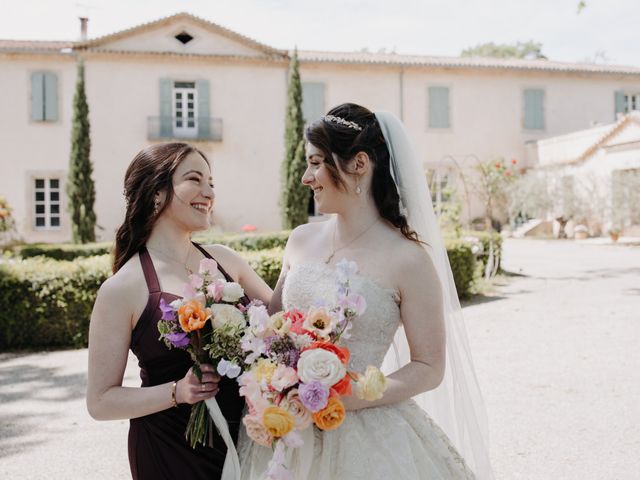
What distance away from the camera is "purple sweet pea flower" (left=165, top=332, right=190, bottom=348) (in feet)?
5.57

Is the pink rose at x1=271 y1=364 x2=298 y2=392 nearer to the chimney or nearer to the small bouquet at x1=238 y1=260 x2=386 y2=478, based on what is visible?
the small bouquet at x1=238 y1=260 x2=386 y2=478

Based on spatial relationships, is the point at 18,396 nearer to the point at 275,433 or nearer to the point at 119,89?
the point at 275,433

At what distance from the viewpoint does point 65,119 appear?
22094 millimetres

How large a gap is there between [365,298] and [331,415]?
453mm

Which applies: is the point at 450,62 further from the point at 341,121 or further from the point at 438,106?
the point at 341,121

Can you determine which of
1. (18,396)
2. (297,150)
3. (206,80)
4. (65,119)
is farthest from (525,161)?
(18,396)

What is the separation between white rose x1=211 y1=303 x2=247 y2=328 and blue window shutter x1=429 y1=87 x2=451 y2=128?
24013mm

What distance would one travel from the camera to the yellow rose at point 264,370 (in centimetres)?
162

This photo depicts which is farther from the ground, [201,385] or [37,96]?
[37,96]

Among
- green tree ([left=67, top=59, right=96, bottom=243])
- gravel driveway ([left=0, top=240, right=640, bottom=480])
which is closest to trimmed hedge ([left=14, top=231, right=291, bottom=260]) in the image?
green tree ([left=67, top=59, right=96, bottom=243])

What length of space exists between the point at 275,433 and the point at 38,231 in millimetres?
22181

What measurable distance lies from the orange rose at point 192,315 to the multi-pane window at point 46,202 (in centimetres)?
2205

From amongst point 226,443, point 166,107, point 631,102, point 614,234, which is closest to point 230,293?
point 226,443

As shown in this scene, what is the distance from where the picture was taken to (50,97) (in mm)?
21922
